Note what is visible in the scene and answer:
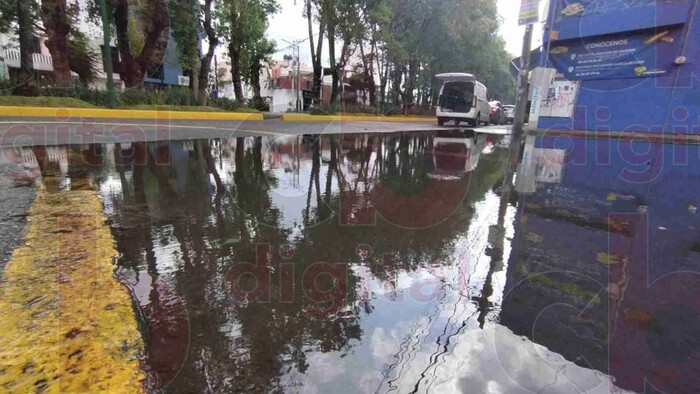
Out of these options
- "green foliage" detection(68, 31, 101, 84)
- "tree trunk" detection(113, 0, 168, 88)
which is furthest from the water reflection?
"green foliage" detection(68, 31, 101, 84)

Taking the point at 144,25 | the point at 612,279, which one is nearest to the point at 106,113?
the point at 144,25

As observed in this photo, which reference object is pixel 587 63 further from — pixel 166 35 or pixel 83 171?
pixel 166 35

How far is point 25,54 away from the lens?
45.5 ft

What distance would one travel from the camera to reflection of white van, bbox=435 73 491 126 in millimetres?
18891

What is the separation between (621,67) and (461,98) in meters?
6.83

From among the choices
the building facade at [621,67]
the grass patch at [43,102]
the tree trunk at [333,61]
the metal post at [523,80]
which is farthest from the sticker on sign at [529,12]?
the tree trunk at [333,61]

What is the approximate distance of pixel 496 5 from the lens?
2733cm

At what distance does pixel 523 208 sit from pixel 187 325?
396 cm

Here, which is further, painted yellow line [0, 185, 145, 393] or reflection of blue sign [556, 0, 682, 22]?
reflection of blue sign [556, 0, 682, 22]

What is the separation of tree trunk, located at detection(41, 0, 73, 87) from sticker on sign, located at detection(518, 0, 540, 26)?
16.0 m

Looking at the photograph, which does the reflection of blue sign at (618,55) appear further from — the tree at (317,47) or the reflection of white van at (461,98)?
Answer: the tree at (317,47)

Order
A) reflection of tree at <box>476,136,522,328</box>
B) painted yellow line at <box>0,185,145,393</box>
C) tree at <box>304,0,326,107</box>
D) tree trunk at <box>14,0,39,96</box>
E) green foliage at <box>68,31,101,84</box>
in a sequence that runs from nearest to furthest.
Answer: painted yellow line at <box>0,185,145,393</box>, reflection of tree at <box>476,136,522,328</box>, tree trunk at <box>14,0,39,96</box>, tree at <box>304,0,326,107</box>, green foliage at <box>68,31,101,84</box>

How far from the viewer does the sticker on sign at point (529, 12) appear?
3.80 metres

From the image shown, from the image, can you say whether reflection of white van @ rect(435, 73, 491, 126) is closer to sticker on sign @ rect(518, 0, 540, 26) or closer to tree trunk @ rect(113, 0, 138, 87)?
tree trunk @ rect(113, 0, 138, 87)
